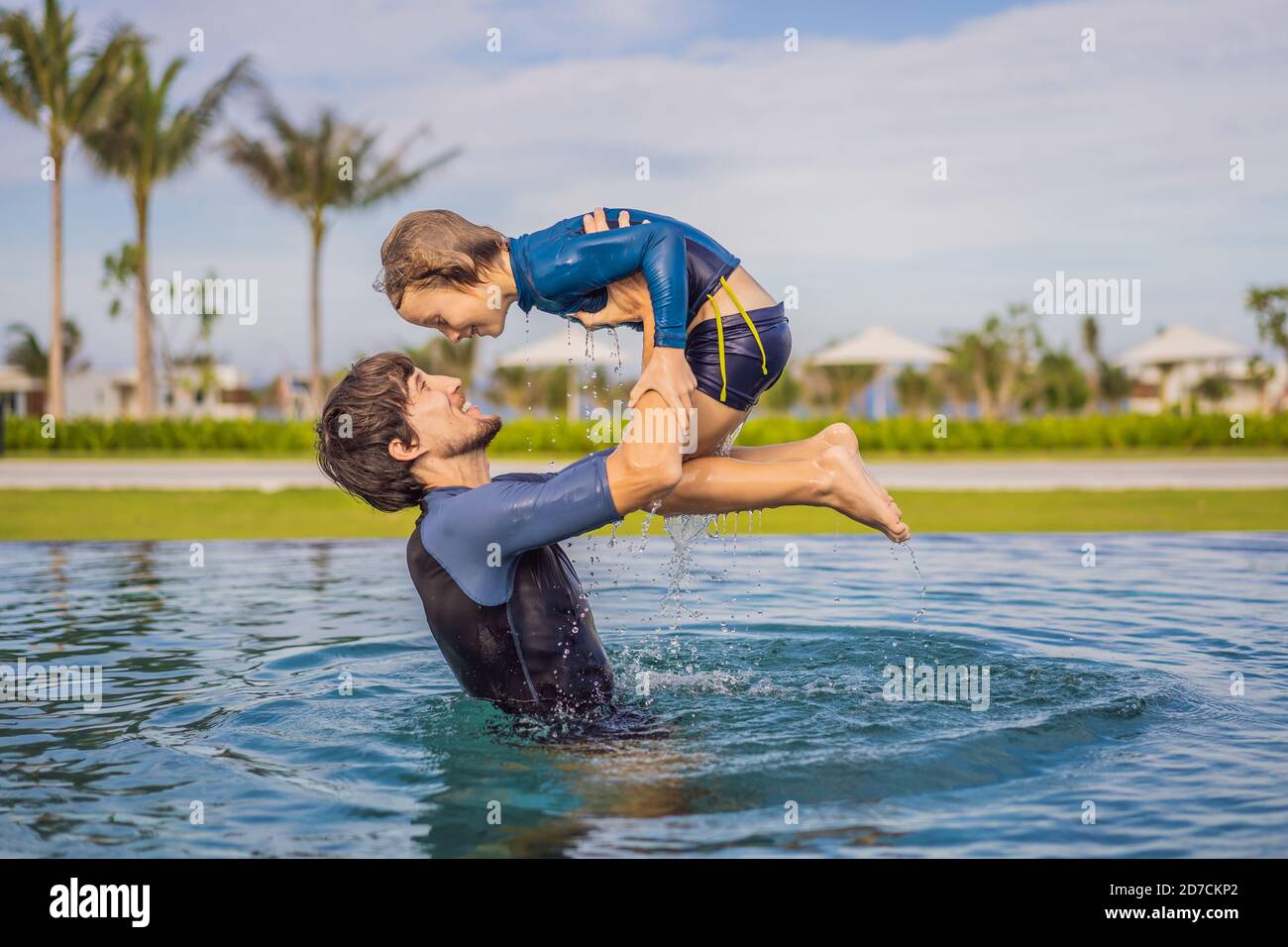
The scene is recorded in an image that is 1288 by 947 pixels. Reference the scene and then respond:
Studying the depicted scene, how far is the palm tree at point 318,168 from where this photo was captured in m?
39.1

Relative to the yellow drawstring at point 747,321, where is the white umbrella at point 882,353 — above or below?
above

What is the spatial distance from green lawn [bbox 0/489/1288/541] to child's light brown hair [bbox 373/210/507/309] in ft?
20.4

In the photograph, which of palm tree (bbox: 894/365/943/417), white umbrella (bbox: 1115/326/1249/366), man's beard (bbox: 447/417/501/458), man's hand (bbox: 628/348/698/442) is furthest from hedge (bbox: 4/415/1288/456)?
palm tree (bbox: 894/365/943/417)

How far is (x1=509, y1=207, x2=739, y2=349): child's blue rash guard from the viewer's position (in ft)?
13.9

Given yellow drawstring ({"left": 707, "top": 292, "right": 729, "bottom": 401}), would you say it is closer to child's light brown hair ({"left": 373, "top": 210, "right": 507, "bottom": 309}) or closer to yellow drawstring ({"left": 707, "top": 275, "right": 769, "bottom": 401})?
yellow drawstring ({"left": 707, "top": 275, "right": 769, "bottom": 401})

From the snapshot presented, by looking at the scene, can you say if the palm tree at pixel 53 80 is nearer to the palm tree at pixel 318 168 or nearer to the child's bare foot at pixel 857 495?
the palm tree at pixel 318 168

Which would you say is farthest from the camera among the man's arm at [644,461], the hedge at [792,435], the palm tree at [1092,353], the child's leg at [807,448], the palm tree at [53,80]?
the palm tree at [1092,353]

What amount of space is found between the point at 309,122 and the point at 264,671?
37196mm

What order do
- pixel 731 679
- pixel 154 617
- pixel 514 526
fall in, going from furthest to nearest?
1. pixel 154 617
2. pixel 731 679
3. pixel 514 526

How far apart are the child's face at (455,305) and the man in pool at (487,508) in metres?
0.46

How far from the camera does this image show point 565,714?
436cm

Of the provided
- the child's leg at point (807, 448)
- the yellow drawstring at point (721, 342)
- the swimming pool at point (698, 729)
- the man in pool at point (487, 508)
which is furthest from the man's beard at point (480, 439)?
the child's leg at point (807, 448)
